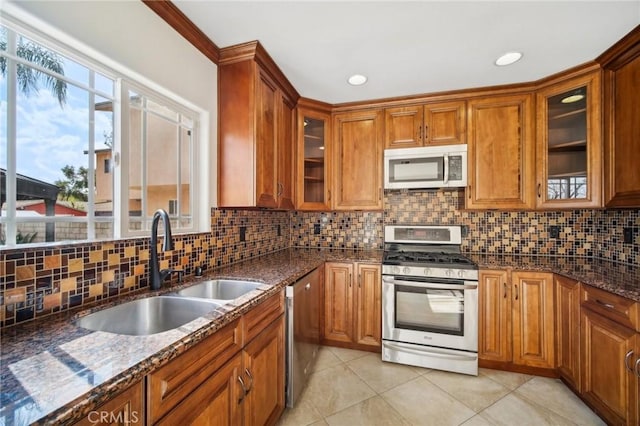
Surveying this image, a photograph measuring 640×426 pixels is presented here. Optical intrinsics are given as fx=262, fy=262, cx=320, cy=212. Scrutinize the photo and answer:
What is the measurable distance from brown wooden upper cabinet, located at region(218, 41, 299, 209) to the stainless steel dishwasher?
0.68m

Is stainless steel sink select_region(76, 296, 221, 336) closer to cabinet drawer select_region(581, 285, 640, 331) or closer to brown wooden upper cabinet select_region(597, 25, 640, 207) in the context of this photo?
cabinet drawer select_region(581, 285, 640, 331)

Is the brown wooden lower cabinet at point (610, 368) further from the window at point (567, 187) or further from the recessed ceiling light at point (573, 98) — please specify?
the recessed ceiling light at point (573, 98)

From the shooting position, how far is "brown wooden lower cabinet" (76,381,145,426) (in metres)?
0.60

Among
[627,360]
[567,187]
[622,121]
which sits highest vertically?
[622,121]

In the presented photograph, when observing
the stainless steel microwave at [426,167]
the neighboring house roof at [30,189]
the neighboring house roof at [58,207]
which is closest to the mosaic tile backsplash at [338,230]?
the stainless steel microwave at [426,167]

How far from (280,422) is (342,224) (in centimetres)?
187

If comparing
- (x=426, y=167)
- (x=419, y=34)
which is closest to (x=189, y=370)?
(x=419, y=34)

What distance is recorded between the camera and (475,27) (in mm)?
1586

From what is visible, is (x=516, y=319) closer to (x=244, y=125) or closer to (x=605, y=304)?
(x=605, y=304)

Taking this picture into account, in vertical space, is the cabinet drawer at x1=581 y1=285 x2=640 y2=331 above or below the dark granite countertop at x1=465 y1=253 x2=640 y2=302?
below

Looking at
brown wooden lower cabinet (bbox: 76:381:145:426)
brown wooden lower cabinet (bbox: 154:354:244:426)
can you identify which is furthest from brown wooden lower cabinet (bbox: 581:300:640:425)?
brown wooden lower cabinet (bbox: 76:381:145:426)

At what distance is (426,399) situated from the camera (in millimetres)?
1807

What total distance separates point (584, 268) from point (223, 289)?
2.60 metres

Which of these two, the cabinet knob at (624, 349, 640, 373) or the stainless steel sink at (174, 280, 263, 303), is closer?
the cabinet knob at (624, 349, 640, 373)
